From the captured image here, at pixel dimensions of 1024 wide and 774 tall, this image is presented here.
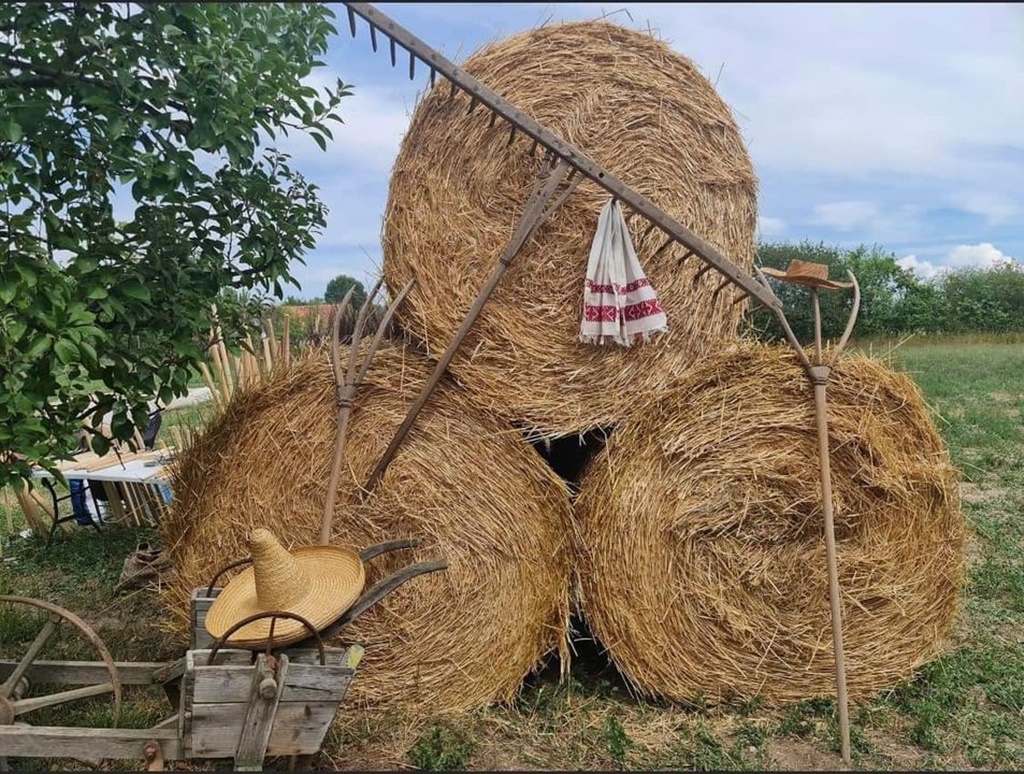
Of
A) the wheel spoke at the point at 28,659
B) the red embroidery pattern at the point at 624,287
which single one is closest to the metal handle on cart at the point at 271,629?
the wheel spoke at the point at 28,659

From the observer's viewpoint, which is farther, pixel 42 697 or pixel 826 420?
pixel 826 420

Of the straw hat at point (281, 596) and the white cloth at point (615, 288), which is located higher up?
the white cloth at point (615, 288)

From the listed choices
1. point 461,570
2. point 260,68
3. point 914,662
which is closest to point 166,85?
point 260,68

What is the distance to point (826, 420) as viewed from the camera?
327 centimetres

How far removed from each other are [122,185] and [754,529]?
2725 mm

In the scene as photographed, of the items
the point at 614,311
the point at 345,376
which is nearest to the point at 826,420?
the point at 614,311

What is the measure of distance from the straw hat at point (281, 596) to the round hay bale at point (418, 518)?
582mm

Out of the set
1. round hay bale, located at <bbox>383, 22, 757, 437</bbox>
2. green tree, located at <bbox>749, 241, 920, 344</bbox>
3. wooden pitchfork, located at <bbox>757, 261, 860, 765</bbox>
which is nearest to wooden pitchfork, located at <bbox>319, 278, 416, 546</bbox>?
round hay bale, located at <bbox>383, 22, 757, 437</bbox>

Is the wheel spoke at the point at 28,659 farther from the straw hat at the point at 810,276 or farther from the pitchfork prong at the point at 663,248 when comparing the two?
the straw hat at the point at 810,276

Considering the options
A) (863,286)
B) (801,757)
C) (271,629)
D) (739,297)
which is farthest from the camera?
(863,286)

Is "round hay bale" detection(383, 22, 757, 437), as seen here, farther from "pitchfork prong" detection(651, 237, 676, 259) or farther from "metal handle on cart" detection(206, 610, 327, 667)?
"metal handle on cart" detection(206, 610, 327, 667)

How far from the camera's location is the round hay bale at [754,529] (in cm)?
331

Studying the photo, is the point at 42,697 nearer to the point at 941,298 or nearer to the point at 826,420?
the point at 826,420

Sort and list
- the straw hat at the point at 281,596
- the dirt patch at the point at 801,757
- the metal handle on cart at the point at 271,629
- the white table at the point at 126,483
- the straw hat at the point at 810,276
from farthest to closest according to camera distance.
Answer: the white table at the point at 126,483 → the straw hat at the point at 810,276 → the dirt patch at the point at 801,757 → the straw hat at the point at 281,596 → the metal handle on cart at the point at 271,629
